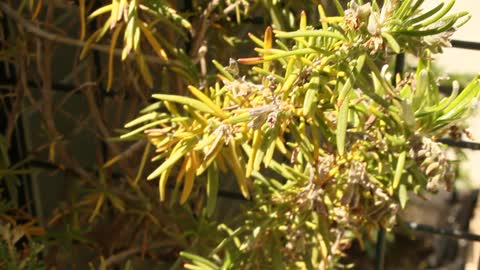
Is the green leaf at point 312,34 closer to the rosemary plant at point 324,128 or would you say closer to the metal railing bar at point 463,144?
the rosemary plant at point 324,128

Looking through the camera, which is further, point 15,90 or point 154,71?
point 154,71

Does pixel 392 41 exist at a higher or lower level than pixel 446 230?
higher

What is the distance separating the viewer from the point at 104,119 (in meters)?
1.06

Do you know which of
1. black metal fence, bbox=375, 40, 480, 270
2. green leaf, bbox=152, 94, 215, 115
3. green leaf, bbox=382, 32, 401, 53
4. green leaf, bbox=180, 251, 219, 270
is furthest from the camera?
black metal fence, bbox=375, 40, 480, 270

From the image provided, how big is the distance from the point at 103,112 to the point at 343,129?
1.58ft

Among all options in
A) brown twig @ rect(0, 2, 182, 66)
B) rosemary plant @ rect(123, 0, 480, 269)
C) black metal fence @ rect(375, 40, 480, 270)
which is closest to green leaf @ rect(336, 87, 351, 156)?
rosemary plant @ rect(123, 0, 480, 269)

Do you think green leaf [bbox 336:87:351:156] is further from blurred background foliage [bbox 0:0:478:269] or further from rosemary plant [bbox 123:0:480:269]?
blurred background foliage [bbox 0:0:478:269]

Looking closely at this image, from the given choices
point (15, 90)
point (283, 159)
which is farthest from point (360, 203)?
point (15, 90)

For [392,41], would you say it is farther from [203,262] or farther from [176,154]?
[203,262]

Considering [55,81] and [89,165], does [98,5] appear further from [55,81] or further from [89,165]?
[89,165]

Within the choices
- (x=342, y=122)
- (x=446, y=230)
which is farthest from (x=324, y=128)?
(x=446, y=230)

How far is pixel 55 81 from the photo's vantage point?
1.16 metres

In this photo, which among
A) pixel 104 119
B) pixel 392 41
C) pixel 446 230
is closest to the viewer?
pixel 392 41

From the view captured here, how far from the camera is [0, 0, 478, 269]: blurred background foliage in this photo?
0.92 m
